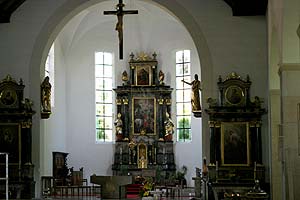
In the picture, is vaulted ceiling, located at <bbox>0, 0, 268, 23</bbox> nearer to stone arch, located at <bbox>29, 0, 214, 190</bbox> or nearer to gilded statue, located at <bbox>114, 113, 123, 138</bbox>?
stone arch, located at <bbox>29, 0, 214, 190</bbox>

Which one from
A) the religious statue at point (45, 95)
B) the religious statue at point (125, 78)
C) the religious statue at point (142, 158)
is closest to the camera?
the religious statue at point (45, 95)

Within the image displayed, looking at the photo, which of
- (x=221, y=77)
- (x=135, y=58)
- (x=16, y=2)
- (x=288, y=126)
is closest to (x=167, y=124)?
(x=135, y=58)

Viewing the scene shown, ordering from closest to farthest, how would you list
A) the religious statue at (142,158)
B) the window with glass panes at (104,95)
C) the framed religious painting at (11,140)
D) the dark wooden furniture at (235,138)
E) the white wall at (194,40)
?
the dark wooden furniture at (235,138) < the framed religious painting at (11,140) < the white wall at (194,40) < the religious statue at (142,158) < the window with glass panes at (104,95)

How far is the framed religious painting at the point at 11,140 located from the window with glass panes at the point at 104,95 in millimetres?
A: 8496

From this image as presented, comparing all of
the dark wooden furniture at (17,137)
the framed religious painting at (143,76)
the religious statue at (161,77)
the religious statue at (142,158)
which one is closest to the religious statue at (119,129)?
the religious statue at (142,158)

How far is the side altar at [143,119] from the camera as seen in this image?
25.2 meters

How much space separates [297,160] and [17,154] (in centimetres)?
890

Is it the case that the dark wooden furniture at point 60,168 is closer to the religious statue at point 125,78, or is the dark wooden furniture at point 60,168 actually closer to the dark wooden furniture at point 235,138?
the religious statue at point 125,78

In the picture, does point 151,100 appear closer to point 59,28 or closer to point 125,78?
point 125,78

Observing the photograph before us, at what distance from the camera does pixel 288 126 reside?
12.2 m

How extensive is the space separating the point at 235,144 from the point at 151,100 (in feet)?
28.6

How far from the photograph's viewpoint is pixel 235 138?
17.5m

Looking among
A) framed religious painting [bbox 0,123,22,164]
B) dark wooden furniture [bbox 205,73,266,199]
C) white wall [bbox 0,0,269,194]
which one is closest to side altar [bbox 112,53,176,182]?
white wall [bbox 0,0,269,194]

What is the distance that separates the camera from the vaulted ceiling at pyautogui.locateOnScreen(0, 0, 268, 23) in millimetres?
17656
